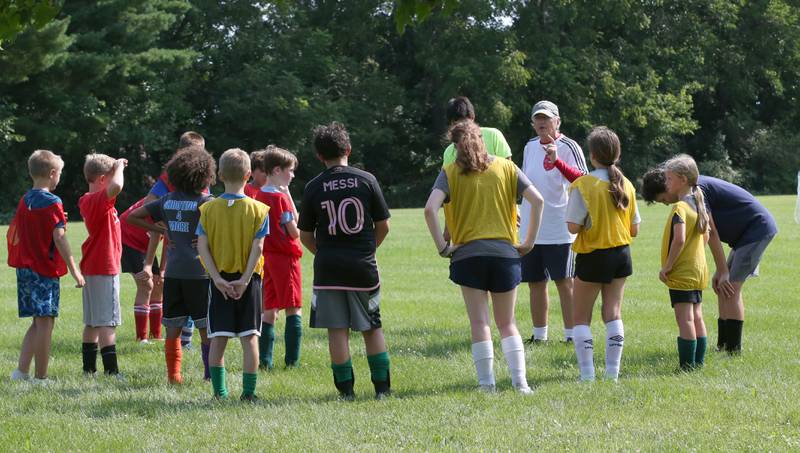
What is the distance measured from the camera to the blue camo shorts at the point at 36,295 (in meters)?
7.48

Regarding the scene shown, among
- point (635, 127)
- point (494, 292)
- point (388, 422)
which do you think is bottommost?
point (388, 422)

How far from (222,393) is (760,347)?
436cm

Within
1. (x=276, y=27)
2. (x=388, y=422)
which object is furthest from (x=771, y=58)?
(x=388, y=422)

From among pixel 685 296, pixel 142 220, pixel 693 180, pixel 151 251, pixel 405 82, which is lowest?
pixel 685 296

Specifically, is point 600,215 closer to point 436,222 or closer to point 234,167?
point 436,222

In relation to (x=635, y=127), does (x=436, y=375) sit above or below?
below

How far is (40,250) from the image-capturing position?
24.6 ft

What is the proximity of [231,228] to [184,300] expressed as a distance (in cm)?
84

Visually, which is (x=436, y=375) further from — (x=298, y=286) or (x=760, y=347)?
(x=760, y=347)

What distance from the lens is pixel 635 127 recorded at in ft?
164

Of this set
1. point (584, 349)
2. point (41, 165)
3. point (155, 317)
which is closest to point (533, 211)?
point (584, 349)

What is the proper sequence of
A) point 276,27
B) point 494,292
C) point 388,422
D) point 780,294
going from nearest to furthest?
point 388,422 → point 494,292 → point 780,294 → point 276,27

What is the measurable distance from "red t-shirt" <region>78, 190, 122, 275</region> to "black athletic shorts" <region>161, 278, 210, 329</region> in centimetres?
73

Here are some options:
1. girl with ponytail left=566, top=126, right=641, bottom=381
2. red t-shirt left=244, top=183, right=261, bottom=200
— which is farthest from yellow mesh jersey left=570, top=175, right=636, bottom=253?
red t-shirt left=244, top=183, right=261, bottom=200
